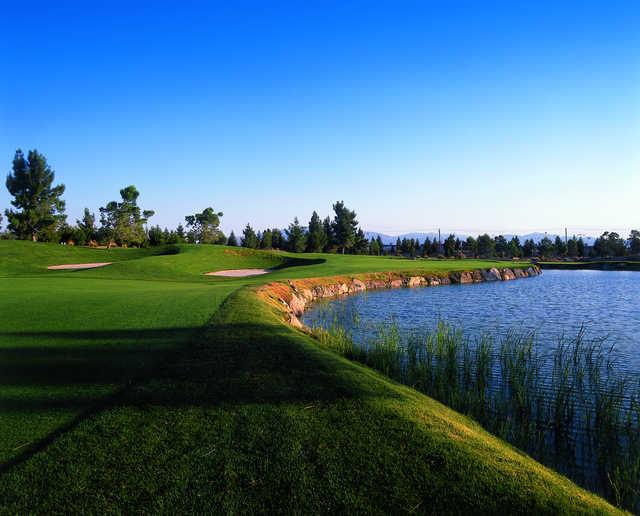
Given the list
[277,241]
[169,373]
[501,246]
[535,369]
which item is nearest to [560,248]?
[501,246]

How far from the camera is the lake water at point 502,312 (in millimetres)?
13977

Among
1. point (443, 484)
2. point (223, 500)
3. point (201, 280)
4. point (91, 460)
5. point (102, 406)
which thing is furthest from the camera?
point (201, 280)

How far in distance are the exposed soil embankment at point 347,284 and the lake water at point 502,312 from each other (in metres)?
1.13

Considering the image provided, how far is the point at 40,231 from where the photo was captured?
55.3 meters

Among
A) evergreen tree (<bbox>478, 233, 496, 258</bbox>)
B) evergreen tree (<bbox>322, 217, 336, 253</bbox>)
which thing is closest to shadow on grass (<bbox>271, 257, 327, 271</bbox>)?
evergreen tree (<bbox>322, 217, 336, 253</bbox>)

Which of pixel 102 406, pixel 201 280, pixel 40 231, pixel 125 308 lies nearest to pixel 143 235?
pixel 40 231

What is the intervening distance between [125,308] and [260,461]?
30.3ft

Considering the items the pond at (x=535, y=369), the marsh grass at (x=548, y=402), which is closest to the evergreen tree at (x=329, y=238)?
the pond at (x=535, y=369)

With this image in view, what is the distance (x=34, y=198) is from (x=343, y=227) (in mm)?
49728

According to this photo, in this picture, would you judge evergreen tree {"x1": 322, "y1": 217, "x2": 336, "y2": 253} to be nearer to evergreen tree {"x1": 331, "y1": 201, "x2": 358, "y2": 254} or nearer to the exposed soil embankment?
evergreen tree {"x1": 331, "y1": 201, "x2": 358, "y2": 254}

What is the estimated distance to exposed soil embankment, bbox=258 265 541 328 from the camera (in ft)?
58.4

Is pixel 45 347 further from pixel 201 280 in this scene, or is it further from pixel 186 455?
pixel 201 280

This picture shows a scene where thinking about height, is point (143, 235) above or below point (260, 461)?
above

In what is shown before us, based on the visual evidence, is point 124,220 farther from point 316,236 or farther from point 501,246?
point 501,246
